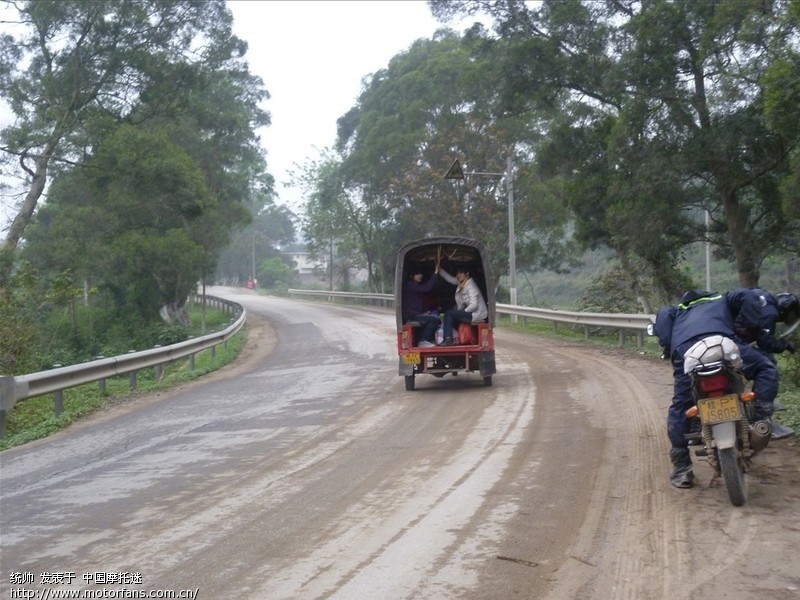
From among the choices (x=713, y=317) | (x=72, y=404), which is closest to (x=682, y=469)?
(x=713, y=317)

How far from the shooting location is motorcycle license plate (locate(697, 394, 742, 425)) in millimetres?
6523

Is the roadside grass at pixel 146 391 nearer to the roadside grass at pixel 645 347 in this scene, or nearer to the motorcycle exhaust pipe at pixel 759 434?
the roadside grass at pixel 645 347

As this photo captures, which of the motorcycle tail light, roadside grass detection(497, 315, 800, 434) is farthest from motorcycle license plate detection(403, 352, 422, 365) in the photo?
the motorcycle tail light

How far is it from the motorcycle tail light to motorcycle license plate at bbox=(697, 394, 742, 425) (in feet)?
0.25

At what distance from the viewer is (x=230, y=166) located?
4794cm

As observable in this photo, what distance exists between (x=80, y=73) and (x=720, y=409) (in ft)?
108

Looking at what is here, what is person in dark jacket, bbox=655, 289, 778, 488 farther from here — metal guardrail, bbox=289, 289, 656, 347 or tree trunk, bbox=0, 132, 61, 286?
tree trunk, bbox=0, 132, 61, 286

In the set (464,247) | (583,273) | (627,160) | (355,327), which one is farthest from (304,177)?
(464,247)

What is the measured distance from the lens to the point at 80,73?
34.8 meters

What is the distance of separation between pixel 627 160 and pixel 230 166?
28.4 meters

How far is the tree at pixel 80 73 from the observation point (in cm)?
3366

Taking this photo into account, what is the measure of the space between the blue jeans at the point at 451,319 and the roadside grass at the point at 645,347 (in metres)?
4.07

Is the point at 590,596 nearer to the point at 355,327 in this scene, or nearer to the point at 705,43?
the point at 705,43

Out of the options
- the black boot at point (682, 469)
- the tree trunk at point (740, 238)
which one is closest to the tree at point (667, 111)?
the tree trunk at point (740, 238)
